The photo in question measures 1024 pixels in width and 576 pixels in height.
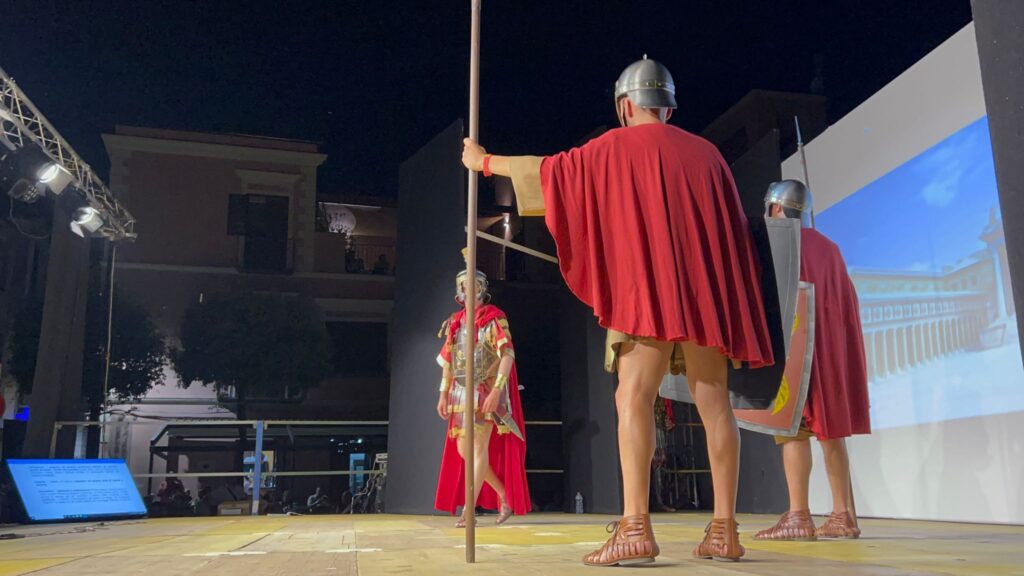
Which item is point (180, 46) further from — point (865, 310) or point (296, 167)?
point (865, 310)

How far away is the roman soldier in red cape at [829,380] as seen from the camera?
2682 millimetres

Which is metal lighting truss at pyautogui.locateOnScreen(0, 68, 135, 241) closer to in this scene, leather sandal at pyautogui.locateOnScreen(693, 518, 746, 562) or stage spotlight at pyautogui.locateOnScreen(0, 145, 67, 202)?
stage spotlight at pyautogui.locateOnScreen(0, 145, 67, 202)

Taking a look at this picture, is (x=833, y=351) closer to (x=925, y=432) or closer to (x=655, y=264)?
(x=655, y=264)

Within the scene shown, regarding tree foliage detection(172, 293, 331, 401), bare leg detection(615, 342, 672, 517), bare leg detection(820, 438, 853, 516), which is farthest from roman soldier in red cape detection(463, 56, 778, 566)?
tree foliage detection(172, 293, 331, 401)

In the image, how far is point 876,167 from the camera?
4.79 m

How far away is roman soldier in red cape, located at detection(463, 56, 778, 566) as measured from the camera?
169 centimetres

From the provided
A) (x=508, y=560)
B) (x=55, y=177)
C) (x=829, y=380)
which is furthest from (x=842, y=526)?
(x=55, y=177)

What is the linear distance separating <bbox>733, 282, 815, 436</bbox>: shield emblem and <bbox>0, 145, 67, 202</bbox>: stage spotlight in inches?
209

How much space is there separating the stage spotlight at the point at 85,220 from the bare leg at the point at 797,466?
614 centimetres

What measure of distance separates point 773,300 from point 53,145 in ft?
21.1

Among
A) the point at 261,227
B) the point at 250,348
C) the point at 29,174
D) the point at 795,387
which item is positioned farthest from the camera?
the point at 261,227

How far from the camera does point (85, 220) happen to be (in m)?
6.55

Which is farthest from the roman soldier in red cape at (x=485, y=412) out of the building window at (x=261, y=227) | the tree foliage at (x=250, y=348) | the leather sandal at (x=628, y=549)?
the building window at (x=261, y=227)

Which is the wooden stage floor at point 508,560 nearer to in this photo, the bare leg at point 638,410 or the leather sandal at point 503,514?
the bare leg at point 638,410
